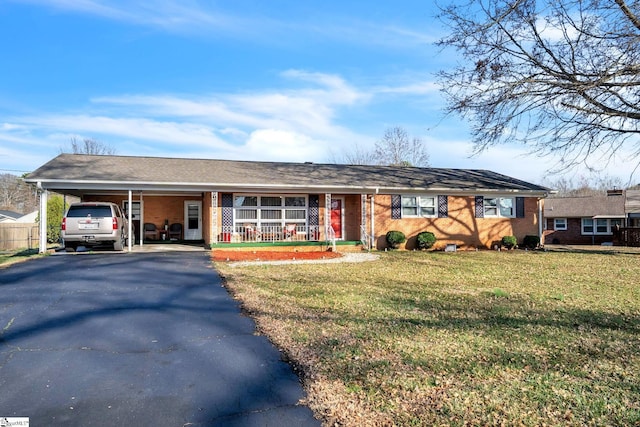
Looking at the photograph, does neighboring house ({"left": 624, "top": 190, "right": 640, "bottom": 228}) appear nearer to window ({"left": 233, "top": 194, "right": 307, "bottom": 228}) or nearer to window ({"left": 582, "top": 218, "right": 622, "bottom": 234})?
window ({"left": 582, "top": 218, "right": 622, "bottom": 234})

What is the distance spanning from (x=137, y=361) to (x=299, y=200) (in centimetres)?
1345

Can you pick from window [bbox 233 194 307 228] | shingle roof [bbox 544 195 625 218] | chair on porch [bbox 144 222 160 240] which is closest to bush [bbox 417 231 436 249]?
window [bbox 233 194 307 228]

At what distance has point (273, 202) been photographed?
17031 mm

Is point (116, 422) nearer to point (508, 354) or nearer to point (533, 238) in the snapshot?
point (508, 354)

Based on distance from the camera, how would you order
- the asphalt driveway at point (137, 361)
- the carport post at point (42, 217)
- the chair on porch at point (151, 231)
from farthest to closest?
the chair on porch at point (151, 231) < the carport post at point (42, 217) < the asphalt driveway at point (137, 361)

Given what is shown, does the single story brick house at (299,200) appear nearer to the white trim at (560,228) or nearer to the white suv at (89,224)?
the white suv at (89,224)

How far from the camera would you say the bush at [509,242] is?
61.4ft

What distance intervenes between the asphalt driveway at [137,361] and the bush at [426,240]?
11.6m

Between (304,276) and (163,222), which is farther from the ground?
(163,222)

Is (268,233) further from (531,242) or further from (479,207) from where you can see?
(531,242)

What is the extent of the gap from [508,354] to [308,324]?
246cm

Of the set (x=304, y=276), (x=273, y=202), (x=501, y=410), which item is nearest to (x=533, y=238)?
(x=273, y=202)

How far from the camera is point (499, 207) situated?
760 inches

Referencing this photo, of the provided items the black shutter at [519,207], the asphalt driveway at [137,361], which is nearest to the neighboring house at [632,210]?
the black shutter at [519,207]
